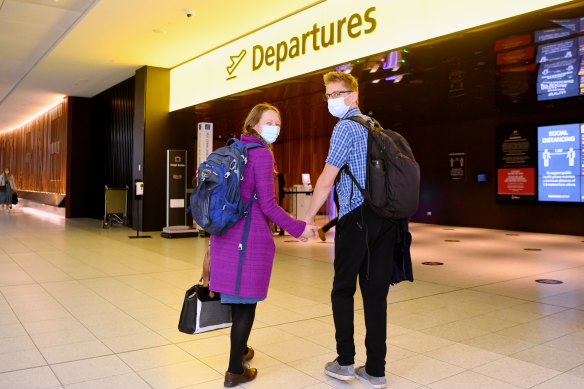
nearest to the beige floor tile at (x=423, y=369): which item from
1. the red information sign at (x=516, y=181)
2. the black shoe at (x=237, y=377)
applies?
the black shoe at (x=237, y=377)

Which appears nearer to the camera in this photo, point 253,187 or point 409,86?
point 253,187

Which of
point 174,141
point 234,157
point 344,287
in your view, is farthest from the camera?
point 174,141

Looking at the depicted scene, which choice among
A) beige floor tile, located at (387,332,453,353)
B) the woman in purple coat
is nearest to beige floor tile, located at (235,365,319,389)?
the woman in purple coat

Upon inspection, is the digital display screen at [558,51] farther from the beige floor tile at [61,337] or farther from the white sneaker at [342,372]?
the beige floor tile at [61,337]

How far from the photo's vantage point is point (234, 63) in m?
8.07

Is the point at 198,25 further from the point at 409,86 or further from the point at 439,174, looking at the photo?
the point at 439,174

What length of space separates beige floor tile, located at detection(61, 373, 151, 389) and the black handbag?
36 cm

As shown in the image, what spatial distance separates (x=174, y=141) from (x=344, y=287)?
8702 mm

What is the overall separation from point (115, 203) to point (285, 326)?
8.48 meters

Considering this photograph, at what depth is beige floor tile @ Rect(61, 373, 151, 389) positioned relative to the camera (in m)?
2.39

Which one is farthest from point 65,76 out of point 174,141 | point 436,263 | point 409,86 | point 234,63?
point 436,263

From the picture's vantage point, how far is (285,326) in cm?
354

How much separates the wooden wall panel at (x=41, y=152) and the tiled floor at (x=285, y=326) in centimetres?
930

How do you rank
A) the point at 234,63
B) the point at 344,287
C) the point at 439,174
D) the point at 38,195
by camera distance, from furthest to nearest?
1. the point at 38,195
2. the point at 439,174
3. the point at 234,63
4. the point at 344,287
